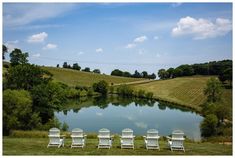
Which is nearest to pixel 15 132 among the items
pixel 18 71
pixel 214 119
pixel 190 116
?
pixel 18 71

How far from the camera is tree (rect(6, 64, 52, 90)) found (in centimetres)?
1853

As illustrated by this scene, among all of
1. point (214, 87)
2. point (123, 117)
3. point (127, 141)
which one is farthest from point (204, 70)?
point (127, 141)

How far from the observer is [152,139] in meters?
10.5

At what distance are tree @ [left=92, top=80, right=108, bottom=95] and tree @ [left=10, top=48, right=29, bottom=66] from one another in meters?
7.29

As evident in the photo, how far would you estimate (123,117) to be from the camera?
91.0ft

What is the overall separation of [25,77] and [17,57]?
1410 mm

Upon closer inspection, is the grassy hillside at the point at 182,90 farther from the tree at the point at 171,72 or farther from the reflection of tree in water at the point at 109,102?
the reflection of tree in water at the point at 109,102

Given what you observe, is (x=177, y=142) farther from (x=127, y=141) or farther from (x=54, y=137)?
(x=54, y=137)

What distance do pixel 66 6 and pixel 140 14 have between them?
348 centimetres

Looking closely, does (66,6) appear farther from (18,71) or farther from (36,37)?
(18,71)

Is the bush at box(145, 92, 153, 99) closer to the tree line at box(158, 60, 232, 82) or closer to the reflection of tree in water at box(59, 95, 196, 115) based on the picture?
the reflection of tree in water at box(59, 95, 196, 115)

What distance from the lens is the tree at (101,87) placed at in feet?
87.0

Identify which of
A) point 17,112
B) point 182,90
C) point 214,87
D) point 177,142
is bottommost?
point 177,142

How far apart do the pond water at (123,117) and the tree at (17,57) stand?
16.2 ft
